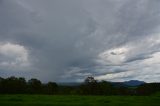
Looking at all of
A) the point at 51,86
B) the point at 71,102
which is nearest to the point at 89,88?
the point at 51,86

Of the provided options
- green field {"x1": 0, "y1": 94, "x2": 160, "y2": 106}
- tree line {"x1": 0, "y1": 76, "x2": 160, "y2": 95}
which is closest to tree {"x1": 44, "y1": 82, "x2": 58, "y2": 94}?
tree line {"x1": 0, "y1": 76, "x2": 160, "y2": 95}

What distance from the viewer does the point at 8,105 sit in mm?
28062

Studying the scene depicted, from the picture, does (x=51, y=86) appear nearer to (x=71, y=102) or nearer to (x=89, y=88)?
(x=89, y=88)

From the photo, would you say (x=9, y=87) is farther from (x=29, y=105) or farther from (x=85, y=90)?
(x=29, y=105)

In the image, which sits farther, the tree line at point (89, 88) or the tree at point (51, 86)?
the tree at point (51, 86)

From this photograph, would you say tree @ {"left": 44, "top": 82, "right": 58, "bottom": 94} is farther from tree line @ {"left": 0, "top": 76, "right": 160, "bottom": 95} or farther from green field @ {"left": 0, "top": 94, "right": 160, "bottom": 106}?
green field @ {"left": 0, "top": 94, "right": 160, "bottom": 106}

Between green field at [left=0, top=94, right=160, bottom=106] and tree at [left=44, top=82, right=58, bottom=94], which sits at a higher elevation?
tree at [left=44, top=82, right=58, bottom=94]

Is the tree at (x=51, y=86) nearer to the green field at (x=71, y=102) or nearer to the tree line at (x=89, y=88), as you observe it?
the tree line at (x=89, y=88)

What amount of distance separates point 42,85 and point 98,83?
66.5ft

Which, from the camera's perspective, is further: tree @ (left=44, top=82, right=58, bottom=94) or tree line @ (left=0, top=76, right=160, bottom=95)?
tree @ (left=44, top=82, right=58, bottom=94)

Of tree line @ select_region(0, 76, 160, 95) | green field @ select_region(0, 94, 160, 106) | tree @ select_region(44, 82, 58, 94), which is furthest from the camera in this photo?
A: tree @ select_region(44, 82, 58, 94)

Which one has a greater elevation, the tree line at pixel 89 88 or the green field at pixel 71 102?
the tree line at pixel 89 88

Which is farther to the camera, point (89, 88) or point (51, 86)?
point (51, 86)

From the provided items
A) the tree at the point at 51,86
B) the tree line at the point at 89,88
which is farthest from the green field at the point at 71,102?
the tree at the point at 51,86
